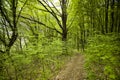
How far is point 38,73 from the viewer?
9078 millimetres

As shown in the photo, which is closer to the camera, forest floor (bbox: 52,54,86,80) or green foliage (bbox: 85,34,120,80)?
green foliage (bbox: 85,34,120,80)

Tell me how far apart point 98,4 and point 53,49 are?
6.87 meters

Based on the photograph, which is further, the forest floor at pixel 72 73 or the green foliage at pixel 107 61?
the forest floor at pixel 72 73

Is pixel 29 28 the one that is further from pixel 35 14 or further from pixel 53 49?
pixel 53 49

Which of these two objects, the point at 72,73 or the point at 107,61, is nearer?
the point at 107,61

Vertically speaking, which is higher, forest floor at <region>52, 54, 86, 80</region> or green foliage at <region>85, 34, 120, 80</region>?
green foliage at <region>85, 34, 120, 80</region>

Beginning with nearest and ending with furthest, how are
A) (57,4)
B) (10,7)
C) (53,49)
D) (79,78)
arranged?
(79,78) < (10,7) < (53,49) < (57,4)

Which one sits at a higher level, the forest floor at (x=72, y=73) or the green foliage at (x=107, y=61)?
the green foliage at (x=107, y=61)

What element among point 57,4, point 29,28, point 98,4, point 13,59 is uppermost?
point 57,4

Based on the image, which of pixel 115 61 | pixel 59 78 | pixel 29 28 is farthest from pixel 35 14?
pixel 115 61

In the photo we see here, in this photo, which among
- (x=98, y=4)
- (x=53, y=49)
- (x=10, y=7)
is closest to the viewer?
(x=10, y=7)

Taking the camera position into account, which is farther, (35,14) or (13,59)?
(35,14)

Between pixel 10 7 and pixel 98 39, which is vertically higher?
pixel 10 7

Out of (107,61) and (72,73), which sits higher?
(107,61)
